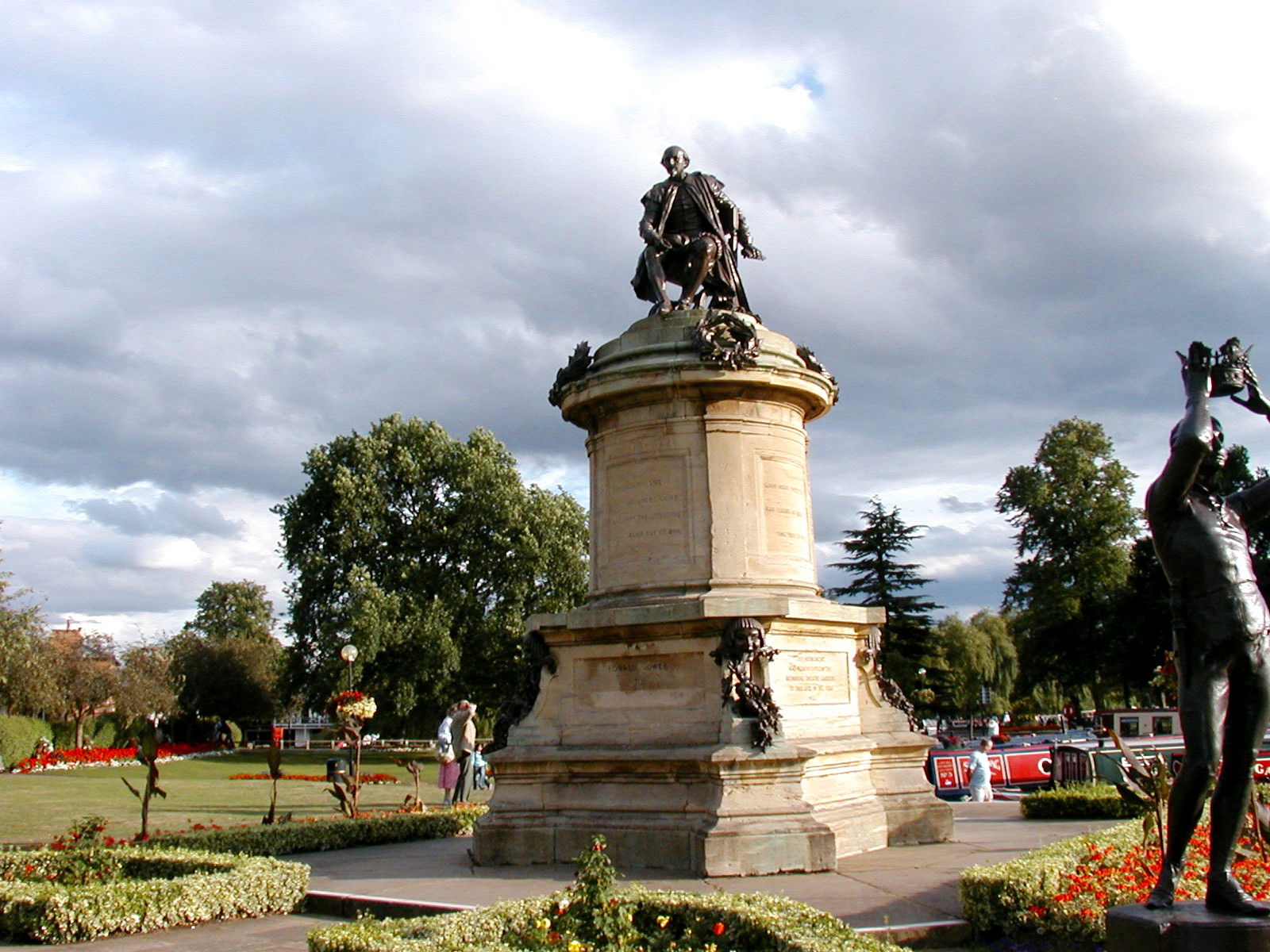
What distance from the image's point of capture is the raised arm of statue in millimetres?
6105

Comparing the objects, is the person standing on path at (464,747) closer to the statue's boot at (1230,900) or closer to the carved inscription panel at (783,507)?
the carved inscription panel at (783,507)

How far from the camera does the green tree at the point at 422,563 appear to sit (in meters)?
44.4

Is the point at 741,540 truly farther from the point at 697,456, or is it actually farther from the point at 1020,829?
the point at 1020,829

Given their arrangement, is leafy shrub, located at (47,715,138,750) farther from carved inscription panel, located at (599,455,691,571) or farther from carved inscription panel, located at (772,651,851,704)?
carved inscription panel, located at (772,651,851,704)

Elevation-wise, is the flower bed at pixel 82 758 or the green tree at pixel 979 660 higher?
the green tree at pixel 979 660

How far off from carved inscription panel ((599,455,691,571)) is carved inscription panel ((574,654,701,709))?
3.91 ft

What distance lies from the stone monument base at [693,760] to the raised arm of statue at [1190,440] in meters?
5.54

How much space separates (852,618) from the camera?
43.2 feet

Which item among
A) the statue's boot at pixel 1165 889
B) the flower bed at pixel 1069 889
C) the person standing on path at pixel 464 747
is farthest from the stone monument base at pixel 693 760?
the person standing on path at pixel 464 747

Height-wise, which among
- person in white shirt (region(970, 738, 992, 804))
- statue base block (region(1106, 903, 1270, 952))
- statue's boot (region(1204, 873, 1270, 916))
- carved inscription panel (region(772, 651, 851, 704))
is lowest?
person in white shirt (region(970, 738, 992, 804))

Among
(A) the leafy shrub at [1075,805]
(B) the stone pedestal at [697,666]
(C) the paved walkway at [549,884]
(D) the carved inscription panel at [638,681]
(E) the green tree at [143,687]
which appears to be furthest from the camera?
(E) the green tree at [143,687]

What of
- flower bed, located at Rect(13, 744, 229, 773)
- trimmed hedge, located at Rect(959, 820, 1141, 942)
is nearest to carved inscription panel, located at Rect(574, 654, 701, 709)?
trimmed hedge, located at Rect(959, 820, 1141, 942)

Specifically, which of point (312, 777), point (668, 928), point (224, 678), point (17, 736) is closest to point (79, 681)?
point (17, 736)

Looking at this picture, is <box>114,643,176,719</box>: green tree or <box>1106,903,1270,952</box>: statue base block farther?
<box>114,643,176,719</box>: green tree
